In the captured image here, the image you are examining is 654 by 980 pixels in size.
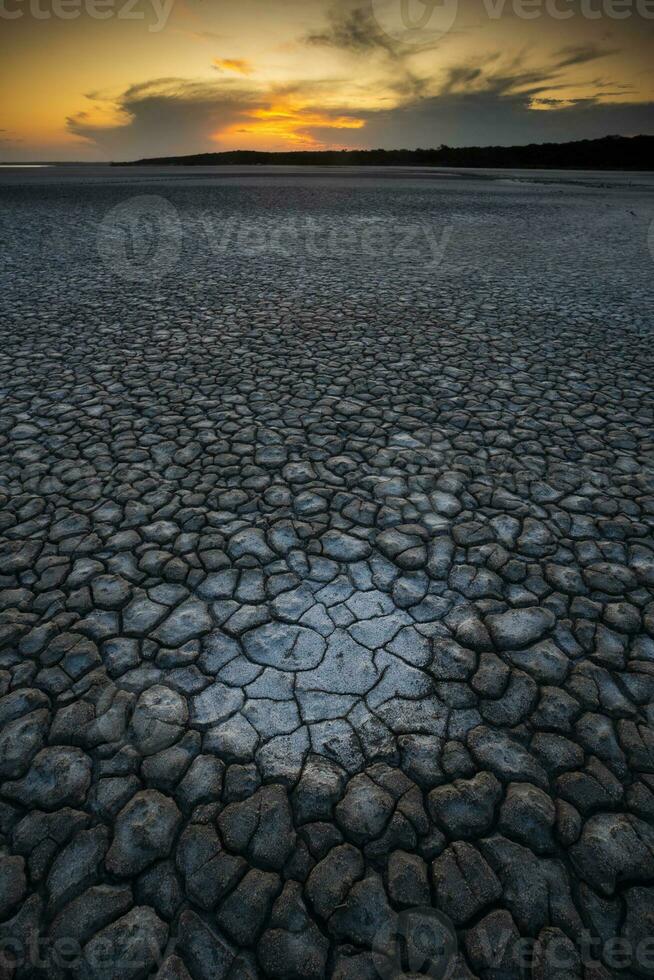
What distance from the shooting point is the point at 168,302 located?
7.93 m

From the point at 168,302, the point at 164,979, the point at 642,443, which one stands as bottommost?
the point at 164,979

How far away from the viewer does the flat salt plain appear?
1770 mm

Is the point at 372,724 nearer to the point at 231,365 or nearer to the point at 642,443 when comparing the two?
the point at 642,443

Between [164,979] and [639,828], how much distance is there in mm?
1772

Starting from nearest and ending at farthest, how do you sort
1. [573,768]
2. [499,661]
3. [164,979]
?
[164,979] → [573,768] → [499,661]

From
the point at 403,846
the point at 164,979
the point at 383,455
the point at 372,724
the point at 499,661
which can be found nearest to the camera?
the point at 164,979

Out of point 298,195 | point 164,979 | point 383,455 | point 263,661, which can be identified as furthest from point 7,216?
point 164,979

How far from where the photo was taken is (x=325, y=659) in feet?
8.56

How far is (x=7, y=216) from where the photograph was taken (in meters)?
15.5

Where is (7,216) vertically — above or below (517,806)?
above

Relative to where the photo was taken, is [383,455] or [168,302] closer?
[383,455]

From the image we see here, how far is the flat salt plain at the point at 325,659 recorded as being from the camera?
1.77 meters

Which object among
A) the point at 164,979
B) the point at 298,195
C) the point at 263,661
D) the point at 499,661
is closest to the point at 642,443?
the point at 499,661

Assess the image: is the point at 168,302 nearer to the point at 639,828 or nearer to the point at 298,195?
the point at 639,828
